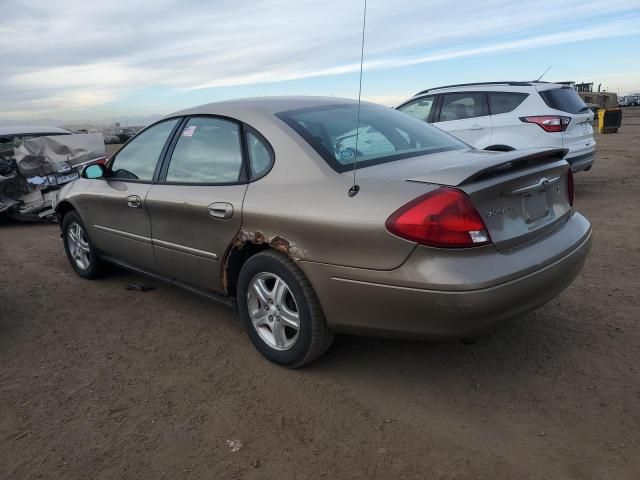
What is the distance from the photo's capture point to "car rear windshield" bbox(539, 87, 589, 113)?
7.62 meters

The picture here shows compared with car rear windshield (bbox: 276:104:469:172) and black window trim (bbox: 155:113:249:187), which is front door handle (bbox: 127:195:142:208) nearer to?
black window trim (bbox: 155:113:249:187)

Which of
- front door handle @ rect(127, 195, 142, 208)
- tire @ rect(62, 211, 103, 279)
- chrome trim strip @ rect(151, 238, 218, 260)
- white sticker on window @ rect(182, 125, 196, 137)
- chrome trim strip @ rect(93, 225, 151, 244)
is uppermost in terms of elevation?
white sticker on window @ rect(182, 125, 196, 137)

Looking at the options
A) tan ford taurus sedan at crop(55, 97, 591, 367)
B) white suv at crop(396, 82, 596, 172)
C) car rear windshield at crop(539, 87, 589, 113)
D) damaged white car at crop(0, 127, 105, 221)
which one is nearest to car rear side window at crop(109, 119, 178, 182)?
tan ford taurus sedan at crop(55, 97, 591, 367)

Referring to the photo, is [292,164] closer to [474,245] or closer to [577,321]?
[474,245]

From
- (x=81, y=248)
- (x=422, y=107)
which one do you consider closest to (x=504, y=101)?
(x=422, y=107)

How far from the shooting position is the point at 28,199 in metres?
8.40

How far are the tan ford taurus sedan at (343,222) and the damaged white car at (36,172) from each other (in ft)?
16.1

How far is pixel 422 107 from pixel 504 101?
141 cm

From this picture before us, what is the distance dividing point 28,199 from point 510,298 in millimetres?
7981

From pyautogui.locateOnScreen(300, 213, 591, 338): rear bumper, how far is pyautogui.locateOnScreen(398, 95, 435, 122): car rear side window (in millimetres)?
6214

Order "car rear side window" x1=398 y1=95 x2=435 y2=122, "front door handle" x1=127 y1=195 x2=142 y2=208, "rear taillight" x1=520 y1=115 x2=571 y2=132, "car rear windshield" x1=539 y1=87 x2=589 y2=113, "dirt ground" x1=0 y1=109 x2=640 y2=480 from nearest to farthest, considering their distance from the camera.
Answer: "dirt ground" x1=0 y1=109 x2=640 y2=480 → "front door handle" x1=127 y1=195 x2=142 y2=208 → "rear taillight" x1=520 y1=115 x2=571 y2=132 → "car rear windshield" x1=539 y1=87 x2=589 y2=113 → "car rear side window" x1=398 y1=95 x2=435 y2=122

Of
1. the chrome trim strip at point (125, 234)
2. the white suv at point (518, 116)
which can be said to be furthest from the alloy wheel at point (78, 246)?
the white suv at point (518, 116)

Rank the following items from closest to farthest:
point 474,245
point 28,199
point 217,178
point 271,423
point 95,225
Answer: point 474,245, point 271,423, point 217,178, point 95,225, point 28,199

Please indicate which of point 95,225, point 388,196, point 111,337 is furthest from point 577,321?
point 95,225
